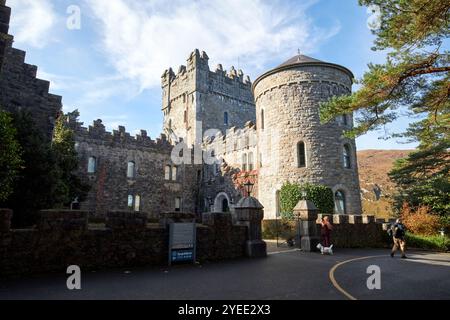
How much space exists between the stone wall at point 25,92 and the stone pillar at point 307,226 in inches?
424

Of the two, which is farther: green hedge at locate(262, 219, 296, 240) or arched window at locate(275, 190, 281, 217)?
arched window at locate(275, 190, 281, 217)

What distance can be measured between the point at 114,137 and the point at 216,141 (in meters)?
9.74

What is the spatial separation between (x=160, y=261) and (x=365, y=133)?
772 cm

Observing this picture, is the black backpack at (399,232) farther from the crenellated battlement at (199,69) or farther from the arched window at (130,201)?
the crenellated battlement at (199,69)

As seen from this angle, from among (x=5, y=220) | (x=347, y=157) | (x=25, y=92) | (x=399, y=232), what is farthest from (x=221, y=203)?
(x=5, y=220)

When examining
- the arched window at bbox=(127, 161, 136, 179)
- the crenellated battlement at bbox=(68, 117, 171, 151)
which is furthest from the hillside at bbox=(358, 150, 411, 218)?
the arched window at bbox=(127, 161, 136, 179)

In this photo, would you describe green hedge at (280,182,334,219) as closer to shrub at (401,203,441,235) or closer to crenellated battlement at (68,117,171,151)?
shrub at (401,203,441,235)

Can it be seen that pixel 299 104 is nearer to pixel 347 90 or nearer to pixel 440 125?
pixel 347 90

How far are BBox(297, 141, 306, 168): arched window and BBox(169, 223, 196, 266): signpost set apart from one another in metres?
11.8

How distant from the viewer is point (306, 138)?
730 inches

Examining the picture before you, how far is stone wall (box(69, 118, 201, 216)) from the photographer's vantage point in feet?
77.6

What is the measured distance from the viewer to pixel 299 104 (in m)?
19.0

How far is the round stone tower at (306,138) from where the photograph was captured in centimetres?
1828

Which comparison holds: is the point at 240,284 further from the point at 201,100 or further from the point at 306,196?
the point at 201,100
